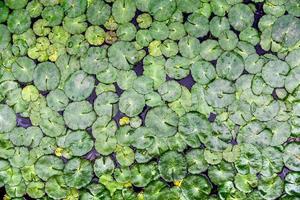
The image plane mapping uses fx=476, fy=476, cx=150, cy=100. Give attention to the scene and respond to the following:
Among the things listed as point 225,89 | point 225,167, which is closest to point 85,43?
point 225,89

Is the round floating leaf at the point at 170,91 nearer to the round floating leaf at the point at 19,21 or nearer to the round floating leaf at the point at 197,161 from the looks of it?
the round floating leaf at the point at 197,161

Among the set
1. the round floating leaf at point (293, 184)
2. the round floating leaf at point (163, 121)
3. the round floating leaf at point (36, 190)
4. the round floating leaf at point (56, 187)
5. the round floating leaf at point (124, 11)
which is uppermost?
the round floating leaf at point (124, 11)

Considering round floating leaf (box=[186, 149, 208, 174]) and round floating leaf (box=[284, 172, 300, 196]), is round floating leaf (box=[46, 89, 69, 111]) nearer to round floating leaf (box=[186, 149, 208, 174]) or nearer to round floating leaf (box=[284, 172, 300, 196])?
round floating leaf (box=[186, 149, 208, 174])

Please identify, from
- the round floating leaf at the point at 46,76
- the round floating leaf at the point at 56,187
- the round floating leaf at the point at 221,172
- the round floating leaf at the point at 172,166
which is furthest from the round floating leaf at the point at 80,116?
the round floating leaf at the point at 221,172

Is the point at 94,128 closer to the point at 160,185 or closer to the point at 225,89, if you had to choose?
the point at 160,185

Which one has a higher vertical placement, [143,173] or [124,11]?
[124,11]

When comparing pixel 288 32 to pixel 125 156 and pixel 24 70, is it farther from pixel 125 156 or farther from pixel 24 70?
pixel 24 70

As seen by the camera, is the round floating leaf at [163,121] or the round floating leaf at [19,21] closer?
the round floating leaf at [163,121]

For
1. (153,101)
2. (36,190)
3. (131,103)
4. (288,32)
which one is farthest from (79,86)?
(288,32)

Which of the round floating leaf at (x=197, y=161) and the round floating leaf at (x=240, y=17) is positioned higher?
the round floating leaf at (x=240, y=17)
